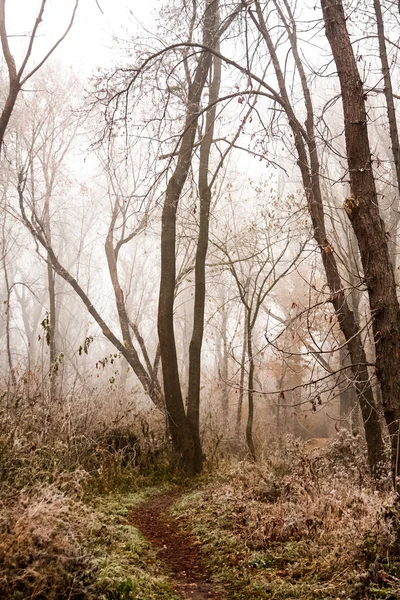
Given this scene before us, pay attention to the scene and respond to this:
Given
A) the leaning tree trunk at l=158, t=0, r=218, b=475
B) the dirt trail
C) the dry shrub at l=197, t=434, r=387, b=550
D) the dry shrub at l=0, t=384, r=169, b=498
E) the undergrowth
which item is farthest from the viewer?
the leaning tree trunk at l=158, t=0, r=218, b=475

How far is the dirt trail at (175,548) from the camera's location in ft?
14.3

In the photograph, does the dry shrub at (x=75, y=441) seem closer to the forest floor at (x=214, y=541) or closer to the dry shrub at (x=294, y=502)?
the forest floor at (x=214, y=541)

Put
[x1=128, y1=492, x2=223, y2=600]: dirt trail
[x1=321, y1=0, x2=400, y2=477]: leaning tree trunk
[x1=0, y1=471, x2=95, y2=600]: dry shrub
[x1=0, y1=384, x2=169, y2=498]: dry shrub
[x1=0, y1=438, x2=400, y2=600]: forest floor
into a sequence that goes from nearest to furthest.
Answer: [x1=0, y1=471, x2=95, y2=600]: dry shrub
[x1=0, y1=438, x2=400, y2=600]: forest floor
[x1=128, y1=492, x2=223, y2=600]: dirt trail
[x1=321, y1=0, x2=400, y2=477]: leaning tree trunk
[x1=0, y1=384, x2=169, y2=498]: dry shrub

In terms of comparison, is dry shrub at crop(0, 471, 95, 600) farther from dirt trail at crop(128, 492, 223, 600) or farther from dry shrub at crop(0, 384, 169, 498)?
dirt trail at crop(128, 492, 223, 600)

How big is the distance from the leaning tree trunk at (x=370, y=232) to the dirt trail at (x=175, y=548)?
1917 mm

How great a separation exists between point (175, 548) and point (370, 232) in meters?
3.67

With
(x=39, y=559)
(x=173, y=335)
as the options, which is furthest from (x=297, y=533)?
(x=173, y=335)

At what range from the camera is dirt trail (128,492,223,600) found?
4.34 metres

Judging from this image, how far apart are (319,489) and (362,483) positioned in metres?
0.90

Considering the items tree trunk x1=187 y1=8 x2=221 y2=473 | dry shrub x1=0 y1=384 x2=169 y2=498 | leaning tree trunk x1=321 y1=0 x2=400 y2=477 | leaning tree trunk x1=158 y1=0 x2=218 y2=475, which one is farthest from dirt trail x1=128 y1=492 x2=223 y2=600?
tree trunk x1=187 y1=8 x2=221 y2=473

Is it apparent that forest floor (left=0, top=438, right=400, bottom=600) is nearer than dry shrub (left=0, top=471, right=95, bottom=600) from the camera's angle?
No

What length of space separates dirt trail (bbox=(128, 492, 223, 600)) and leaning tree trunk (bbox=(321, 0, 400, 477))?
1917 mm

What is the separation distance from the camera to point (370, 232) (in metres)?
4.75

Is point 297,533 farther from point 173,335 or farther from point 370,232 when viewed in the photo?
point 173,335
